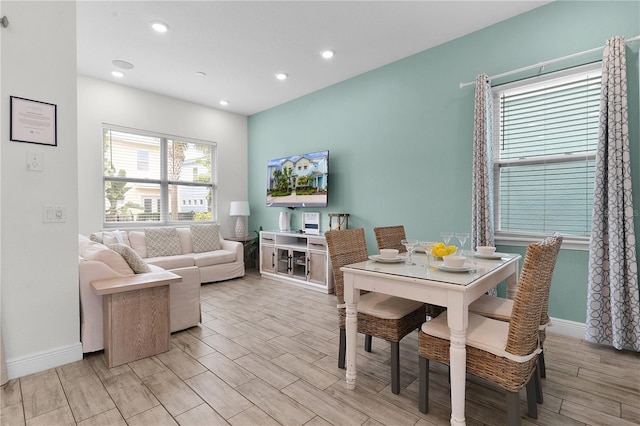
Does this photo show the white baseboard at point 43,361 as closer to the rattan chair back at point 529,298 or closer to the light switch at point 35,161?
the light switch at point 35,161

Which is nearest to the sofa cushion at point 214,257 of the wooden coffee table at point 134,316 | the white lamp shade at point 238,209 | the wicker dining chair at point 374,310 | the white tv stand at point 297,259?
the white tv stand at point 297,259

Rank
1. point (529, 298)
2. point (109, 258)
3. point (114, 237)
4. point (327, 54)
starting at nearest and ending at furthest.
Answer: point (529, 298) < point (109, 258) < point (327, 54) < point (114, 237)

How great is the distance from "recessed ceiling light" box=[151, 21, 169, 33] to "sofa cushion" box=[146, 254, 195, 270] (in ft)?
9.04

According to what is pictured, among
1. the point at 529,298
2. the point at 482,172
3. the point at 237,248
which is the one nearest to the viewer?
the point at 529,298

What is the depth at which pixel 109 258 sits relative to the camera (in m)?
2.54

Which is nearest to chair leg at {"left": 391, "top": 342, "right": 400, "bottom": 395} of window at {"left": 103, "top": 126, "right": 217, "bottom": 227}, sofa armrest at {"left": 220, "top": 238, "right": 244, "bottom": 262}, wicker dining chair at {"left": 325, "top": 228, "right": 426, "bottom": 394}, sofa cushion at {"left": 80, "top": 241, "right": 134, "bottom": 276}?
wicker dining chair at {"left": 325, "top": 228, "right": 426, "bottom": 394}

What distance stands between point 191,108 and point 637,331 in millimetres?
6155

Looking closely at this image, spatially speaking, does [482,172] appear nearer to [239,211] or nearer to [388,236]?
[388,236]

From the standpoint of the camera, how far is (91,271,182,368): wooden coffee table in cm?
224

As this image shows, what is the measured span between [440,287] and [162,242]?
14.0 ft

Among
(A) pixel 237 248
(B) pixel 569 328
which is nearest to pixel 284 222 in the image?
(A) pixel 237 248

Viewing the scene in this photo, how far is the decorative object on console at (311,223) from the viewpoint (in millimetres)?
4801

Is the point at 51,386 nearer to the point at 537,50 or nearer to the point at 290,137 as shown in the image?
the point at 290,137

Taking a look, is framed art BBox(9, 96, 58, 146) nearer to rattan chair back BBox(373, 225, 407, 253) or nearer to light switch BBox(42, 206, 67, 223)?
light switch BBox(42, 206, 67, 223)
